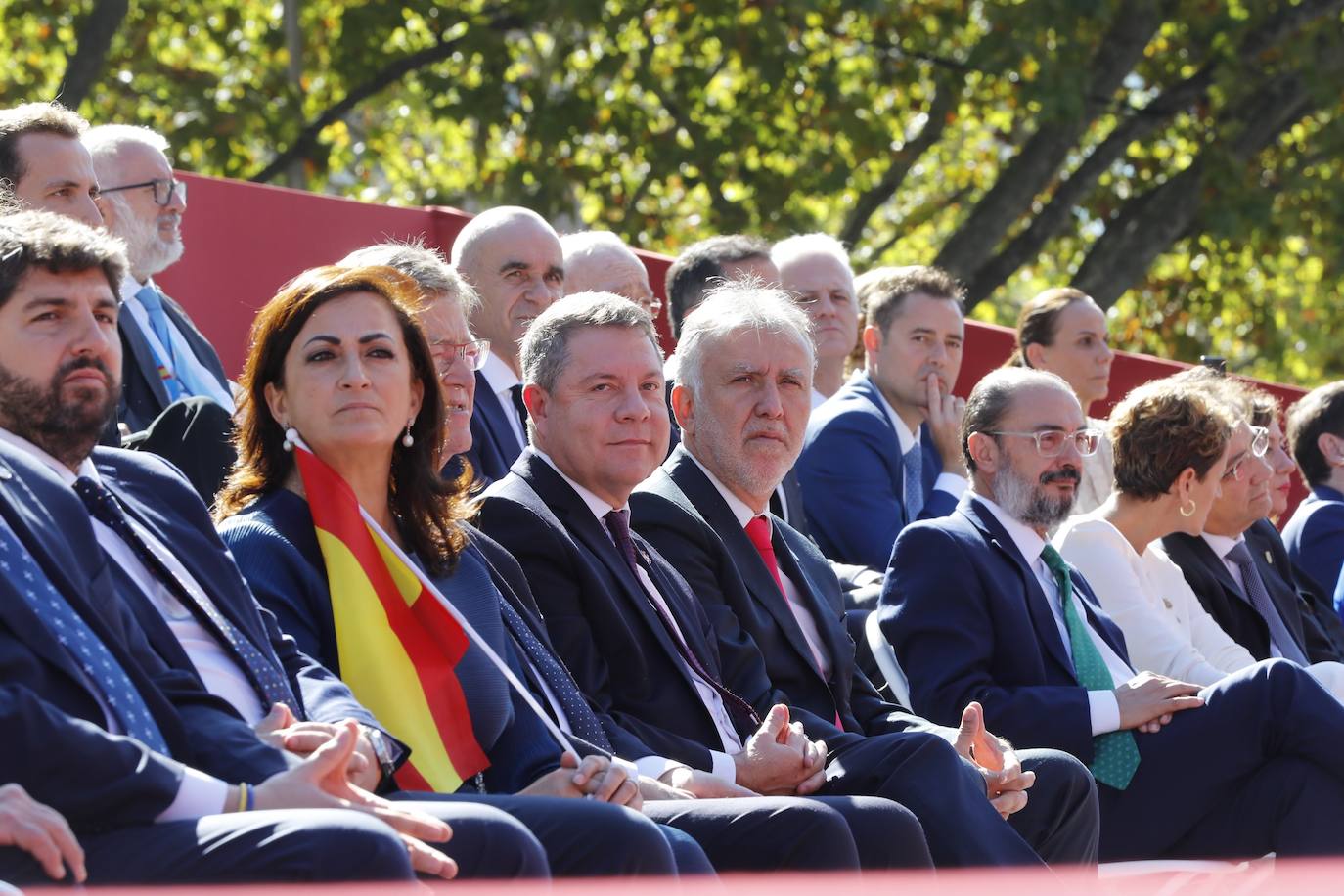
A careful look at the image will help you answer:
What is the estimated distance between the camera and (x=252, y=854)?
2.51m

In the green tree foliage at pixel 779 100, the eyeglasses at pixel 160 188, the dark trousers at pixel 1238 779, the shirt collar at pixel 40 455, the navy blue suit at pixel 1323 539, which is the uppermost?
the green tree foliage at pixel 779 100

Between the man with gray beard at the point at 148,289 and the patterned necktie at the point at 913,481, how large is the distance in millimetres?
2155

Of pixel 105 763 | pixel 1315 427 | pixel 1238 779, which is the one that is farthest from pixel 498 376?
pixel 1315 427

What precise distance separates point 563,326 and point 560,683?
887 millimetres

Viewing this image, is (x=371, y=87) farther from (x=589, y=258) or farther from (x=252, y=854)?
(x=252, y=854)

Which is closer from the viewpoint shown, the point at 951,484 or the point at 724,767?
the point at 724,767

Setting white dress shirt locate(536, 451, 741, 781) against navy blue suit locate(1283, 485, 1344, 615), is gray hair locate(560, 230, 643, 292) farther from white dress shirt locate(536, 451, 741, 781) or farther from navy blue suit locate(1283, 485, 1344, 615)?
navy blue suit locate(1283, 485, 1344, 615)

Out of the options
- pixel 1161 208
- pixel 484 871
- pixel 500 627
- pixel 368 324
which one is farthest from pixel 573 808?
pixel 1161 208

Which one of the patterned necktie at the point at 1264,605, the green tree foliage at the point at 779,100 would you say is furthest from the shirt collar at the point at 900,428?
the green tree foliage at the point at 779,100

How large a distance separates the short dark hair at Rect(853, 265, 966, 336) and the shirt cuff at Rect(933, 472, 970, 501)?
1.91ft

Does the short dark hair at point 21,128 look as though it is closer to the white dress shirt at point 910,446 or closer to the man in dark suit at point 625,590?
the man in dark suit at point 625,590

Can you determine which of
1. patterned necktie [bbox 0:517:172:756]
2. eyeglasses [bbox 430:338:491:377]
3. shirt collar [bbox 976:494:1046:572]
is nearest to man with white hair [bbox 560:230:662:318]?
eyeglasses [bbox 430:338:491:377]

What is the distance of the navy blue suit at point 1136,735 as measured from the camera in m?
4.71

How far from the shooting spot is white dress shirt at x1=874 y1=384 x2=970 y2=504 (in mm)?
6266
